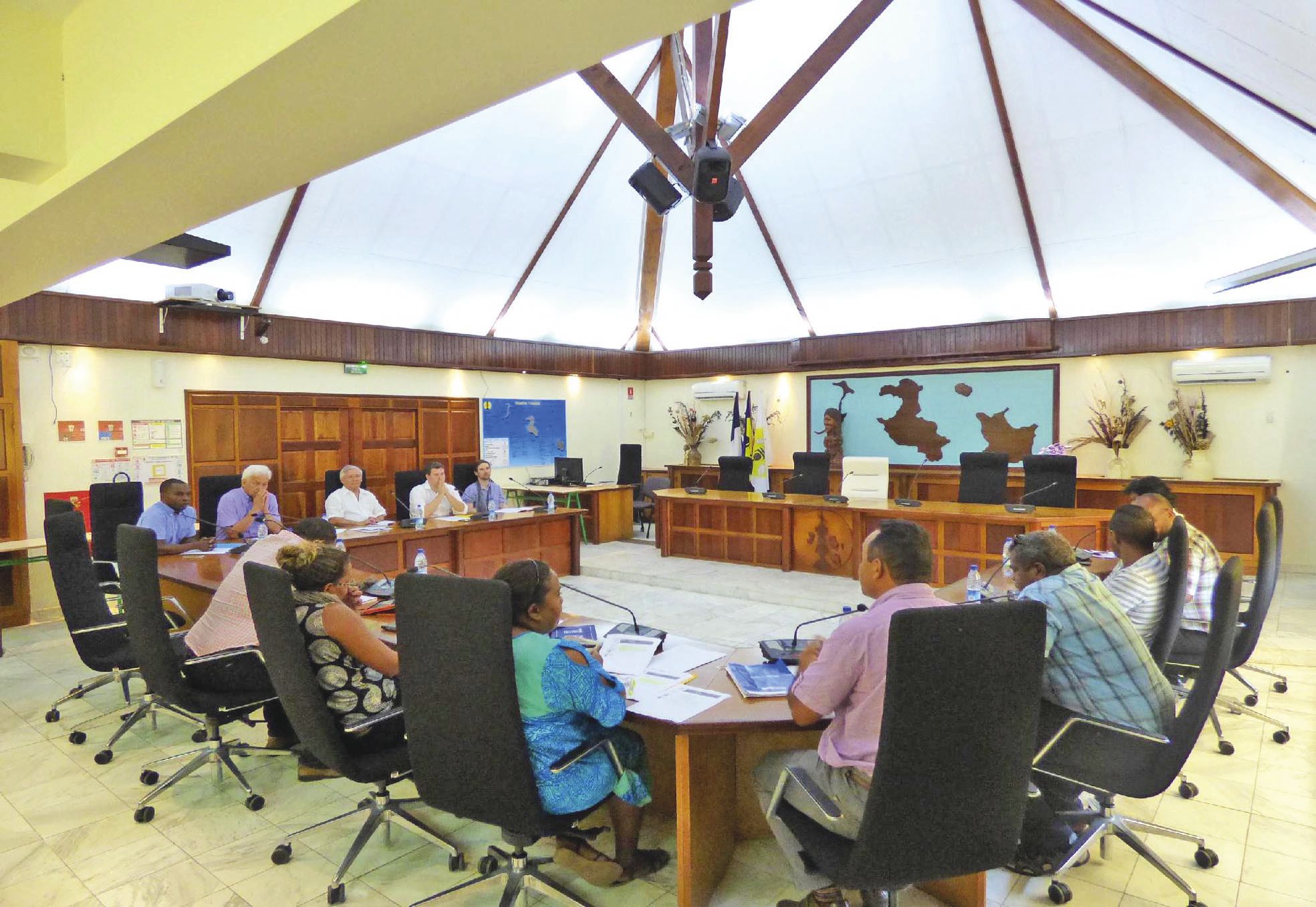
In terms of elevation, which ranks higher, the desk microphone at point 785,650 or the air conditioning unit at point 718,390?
the air conditioning unit at point 718,390

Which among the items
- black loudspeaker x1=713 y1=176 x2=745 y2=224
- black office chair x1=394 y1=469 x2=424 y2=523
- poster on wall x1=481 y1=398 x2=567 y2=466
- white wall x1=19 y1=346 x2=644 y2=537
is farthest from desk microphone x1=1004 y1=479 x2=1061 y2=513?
white wall x1=19 y1=346 x2=644 y2=537

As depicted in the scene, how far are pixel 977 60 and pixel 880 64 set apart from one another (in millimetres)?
802

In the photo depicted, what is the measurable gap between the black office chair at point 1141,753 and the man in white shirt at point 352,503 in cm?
529

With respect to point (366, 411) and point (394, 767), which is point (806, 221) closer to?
point (366, 411)

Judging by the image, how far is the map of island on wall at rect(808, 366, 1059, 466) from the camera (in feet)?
27.7

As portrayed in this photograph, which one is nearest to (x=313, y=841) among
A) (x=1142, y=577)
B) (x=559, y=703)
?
(x=559, y=703)

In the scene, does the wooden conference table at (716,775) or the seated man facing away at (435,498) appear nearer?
the wooden conference table at (716,775)

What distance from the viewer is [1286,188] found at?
5973 millimetres

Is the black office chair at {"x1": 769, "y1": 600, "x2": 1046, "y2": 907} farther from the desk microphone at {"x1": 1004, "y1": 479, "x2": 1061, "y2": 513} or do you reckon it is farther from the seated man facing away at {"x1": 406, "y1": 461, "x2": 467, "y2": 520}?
the seated man facing away at {"x1": 406, "y1": 461, "x2": 467, "y2": 520}

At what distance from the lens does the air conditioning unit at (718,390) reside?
1064 centimetres

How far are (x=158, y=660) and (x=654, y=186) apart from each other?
458 centimetres

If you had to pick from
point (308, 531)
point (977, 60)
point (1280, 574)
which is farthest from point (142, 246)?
point (1280, 574)

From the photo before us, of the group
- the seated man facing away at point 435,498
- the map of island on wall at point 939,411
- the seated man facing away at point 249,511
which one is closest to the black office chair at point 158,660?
the seated man facing away at point 249,511

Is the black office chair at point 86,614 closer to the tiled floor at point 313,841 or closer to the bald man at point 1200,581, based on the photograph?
the tiled floor at point 313,841
